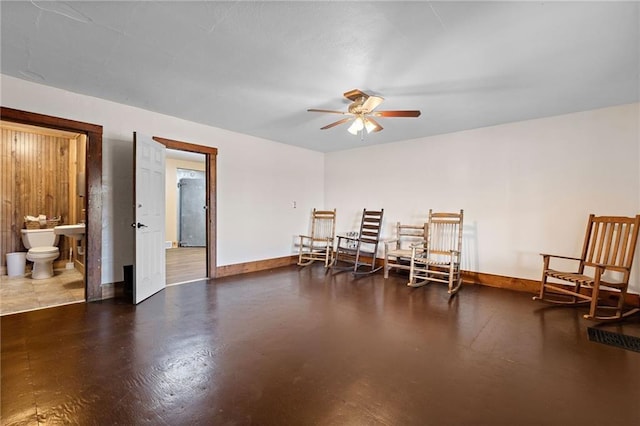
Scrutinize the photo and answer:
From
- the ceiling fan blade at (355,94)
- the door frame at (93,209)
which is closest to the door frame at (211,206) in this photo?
the door frame at (93,209)

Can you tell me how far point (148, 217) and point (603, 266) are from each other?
191 inches

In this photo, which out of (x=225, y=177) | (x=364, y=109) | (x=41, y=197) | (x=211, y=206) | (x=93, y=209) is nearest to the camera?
(x=364, y=109)

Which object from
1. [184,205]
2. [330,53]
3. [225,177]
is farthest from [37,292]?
[184,205]

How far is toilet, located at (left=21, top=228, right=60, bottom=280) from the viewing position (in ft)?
12.8

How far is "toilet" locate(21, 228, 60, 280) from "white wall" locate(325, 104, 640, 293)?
5.13m

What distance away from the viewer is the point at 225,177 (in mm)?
4438

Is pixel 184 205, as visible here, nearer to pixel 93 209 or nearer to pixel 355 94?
pixel 93 209

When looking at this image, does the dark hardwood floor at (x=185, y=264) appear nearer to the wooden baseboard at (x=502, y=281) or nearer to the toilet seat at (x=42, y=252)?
the toilet seat at (x=42, y=252)

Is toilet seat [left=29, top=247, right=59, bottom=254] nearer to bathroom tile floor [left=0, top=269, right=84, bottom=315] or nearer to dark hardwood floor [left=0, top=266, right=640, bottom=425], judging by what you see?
bathroom tile floor [left=0, top=269, right=84, bottom=315]

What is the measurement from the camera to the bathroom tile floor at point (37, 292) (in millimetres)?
2979

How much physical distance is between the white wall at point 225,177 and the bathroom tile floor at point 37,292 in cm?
51

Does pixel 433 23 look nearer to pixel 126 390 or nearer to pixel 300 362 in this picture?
pixel 300 362

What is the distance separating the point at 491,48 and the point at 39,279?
5.89 metres

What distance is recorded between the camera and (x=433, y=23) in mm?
1827
